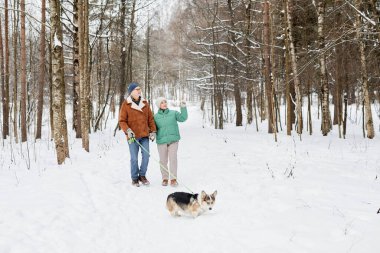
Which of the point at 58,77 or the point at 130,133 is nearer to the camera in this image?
the point at 130,133

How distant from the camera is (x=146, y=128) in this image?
7.41 metres

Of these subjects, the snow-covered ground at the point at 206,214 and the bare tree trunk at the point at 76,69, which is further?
the bare tree trunk at the point at 76,69

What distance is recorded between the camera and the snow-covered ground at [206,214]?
13.2 ft

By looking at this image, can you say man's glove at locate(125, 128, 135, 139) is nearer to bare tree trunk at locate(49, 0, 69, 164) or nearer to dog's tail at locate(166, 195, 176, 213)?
dog's tail at locate(166, 195, 176, 213)

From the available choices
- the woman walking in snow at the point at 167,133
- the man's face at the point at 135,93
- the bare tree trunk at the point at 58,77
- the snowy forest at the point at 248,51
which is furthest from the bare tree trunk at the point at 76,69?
the woman walking in snow at the point at 167,133

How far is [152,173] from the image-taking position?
29.7ft

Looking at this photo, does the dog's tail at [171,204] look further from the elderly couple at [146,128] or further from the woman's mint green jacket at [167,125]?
the woman's mint green jacket at [167,125]

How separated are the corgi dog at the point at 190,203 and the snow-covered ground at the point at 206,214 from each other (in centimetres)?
14

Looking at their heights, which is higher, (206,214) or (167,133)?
(167,133)

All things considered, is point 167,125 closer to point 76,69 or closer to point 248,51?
point 76,69

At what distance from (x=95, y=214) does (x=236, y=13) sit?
20249mm

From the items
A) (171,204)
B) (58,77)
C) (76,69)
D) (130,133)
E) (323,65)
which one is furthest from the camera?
(76,69)

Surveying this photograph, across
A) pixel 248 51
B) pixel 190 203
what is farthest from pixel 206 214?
pixel 248 51

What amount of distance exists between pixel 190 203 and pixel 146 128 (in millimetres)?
2612
